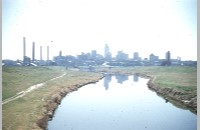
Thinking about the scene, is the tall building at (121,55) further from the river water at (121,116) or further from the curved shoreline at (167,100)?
the river water at (121,116)

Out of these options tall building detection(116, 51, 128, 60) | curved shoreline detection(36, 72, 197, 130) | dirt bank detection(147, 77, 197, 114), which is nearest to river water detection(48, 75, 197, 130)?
curved shoreline detection(36, 72, 197, 130)

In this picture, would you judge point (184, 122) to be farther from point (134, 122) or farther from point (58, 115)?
point (58, 115)

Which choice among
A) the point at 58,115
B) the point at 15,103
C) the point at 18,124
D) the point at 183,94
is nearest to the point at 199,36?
the point at 18,124

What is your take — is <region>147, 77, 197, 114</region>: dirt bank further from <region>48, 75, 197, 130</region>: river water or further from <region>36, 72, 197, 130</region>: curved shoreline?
<region>48, 75, 197, 130</region>: river water

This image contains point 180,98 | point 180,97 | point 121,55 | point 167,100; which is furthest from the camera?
point 121,55

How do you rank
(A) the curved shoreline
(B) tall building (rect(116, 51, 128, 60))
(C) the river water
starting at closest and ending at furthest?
1. (C) the river water
2. (A) the curved shoreline
3. (B) tall building (rect(116, 51, 128, 60))

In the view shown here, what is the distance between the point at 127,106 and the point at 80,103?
4.92 meters

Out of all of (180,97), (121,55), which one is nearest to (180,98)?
(180,97)

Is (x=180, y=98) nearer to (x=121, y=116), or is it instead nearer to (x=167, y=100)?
(x=167, y=100)

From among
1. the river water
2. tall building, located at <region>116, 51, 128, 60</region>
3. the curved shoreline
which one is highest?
tall building, located at <region>116, 51, 128, 60</region>

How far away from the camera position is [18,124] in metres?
14.8

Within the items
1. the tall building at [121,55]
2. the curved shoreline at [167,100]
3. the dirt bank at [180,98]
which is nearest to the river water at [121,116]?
the curved shoreline at [167,100]

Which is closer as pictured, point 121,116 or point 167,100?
point 121,116

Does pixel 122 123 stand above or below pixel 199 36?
below
